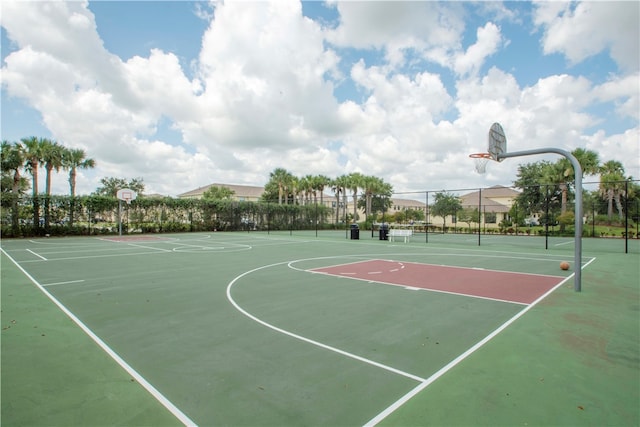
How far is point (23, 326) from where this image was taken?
508cm

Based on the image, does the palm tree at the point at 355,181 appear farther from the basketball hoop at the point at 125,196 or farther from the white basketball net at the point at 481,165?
the white basketball net at the point at 481,165

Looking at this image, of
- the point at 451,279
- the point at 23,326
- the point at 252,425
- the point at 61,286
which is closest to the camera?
the point at 252,425

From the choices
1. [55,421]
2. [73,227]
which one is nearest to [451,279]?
[55,421]

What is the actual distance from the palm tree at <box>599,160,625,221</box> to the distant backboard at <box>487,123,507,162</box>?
83.7 ft

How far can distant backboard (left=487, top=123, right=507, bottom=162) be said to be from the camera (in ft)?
31.3

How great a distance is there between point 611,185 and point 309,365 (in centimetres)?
3714

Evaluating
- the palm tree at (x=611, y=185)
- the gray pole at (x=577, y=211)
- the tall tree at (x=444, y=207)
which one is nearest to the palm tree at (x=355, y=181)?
the tall tree at (x=444, y=207)

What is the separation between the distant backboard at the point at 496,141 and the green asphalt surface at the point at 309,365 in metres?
4.34

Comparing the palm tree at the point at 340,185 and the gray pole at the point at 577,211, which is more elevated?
the palm tree at the point at 340,185

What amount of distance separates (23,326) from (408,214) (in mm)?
44550

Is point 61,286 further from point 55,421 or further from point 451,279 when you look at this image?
point 451,279

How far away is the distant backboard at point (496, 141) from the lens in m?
9.53

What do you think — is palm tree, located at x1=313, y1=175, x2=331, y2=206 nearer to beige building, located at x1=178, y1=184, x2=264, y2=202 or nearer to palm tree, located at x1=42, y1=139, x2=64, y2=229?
palm tree, located at x1=42, y1=139, x2=64, y2=229

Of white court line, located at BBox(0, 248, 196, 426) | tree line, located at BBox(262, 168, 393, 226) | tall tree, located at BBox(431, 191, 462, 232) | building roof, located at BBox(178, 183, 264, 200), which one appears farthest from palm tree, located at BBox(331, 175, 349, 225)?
white court line, located at BBox(0, 248, 196, 426)
